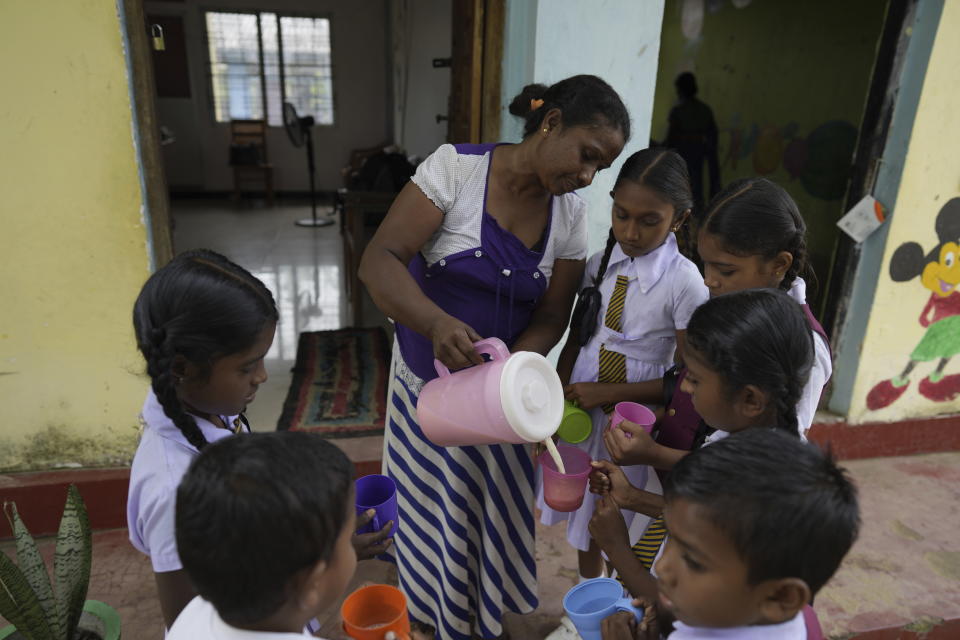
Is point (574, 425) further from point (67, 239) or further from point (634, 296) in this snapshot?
point (67, 239)

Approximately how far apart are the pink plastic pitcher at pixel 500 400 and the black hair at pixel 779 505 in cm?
43

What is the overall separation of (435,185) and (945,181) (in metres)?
2.62

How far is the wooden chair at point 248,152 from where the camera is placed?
9.91m

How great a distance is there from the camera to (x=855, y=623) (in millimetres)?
2295

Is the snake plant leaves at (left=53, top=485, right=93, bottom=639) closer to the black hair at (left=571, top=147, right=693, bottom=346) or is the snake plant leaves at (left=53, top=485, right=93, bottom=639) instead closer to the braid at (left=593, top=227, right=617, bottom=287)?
the braid at (left=593, top=227, right=617, bottom=287)

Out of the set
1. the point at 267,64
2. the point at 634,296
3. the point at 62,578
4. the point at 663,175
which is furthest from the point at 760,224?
the point at 267,64

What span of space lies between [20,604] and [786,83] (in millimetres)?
6232

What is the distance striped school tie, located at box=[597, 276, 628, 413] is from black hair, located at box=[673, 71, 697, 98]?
3931 mm

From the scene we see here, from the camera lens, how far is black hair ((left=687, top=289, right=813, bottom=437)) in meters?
1.25

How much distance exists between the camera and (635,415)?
1.64 m

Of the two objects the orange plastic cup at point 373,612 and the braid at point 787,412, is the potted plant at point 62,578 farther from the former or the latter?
the braid at point 787,412

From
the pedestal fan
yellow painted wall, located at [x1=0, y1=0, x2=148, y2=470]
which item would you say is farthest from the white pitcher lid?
the pedestal fan

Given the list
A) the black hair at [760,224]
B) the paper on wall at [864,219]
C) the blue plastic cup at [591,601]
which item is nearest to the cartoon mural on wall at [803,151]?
the paper on wall at [864,219]

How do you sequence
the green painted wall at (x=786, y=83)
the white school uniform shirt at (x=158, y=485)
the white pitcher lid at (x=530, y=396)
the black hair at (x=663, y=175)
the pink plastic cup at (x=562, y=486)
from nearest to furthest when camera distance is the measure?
1. the white school uniform shirt at (x=158, y=485)
2. the white pitcher lid at (x=530, y=396)
3. the pink plastic cup at (x=562, y=486)
4. the black hair at (x=663, y=175)
5. the green painted wall at (x=786, y=83)
